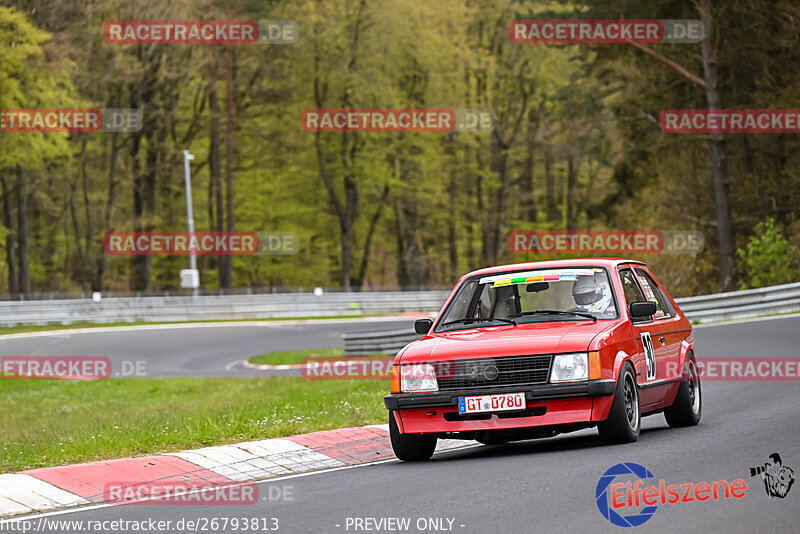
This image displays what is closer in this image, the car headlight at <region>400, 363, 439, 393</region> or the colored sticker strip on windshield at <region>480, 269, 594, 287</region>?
the car headlight at <region>400, 363, 439, 393</region>

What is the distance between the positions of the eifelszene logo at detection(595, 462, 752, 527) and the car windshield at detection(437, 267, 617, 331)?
2.63 meters

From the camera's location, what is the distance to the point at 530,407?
9.33 m

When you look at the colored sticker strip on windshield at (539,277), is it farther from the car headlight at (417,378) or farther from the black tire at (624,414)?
the car headlight at (417,378)

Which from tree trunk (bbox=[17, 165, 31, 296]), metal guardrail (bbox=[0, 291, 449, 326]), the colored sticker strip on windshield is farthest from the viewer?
tree trunk (bbox=[17, 165, 31, 296])

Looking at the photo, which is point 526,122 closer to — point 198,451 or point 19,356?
point 19,356

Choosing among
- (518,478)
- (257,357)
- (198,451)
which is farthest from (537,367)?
(257,357)

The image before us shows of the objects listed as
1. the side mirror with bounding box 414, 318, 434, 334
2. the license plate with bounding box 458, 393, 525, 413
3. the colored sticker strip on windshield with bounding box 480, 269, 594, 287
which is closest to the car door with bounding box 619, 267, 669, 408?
the colored sticker strip on windshield with bounding box 480, 269, 594, 287

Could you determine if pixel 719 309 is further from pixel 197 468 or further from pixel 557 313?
pixel 197 468

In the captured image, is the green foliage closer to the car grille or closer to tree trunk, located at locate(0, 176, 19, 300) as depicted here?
the car grille

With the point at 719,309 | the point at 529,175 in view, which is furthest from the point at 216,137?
the point at 719,309

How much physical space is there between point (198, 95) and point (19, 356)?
111 feet

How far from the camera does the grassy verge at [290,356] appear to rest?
30.3 meters

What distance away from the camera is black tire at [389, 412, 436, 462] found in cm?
988

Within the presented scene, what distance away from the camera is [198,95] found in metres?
64.3
